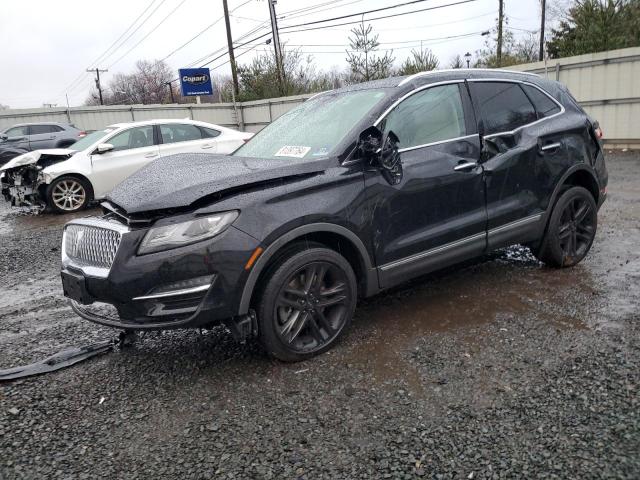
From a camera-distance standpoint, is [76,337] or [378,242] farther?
[76,337]

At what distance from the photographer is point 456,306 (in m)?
4.15

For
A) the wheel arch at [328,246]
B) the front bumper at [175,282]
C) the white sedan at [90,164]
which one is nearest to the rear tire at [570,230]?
the wheel arch at [328,246]

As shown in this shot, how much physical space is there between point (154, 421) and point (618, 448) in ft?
7.57

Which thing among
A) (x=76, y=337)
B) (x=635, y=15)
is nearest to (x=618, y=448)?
(x=76, y=337)

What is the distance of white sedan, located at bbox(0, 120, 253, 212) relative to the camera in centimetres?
973

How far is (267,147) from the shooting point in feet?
13.7

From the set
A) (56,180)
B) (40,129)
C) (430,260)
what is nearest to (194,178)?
(430,260)

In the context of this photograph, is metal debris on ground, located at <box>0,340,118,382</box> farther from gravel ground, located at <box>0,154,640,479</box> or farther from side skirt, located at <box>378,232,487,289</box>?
side skirt, located at <box>378,232,487,289</box>

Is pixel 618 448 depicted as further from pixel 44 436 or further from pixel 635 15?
pixel 635 15

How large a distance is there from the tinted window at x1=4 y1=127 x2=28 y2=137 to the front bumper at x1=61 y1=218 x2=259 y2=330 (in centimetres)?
1597

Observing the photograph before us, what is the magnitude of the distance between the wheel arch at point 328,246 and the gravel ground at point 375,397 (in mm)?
471

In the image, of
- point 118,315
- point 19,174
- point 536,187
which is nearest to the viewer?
point 118,315

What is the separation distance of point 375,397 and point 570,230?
2851mm

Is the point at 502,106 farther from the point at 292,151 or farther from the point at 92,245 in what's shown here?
the point at 92,245
